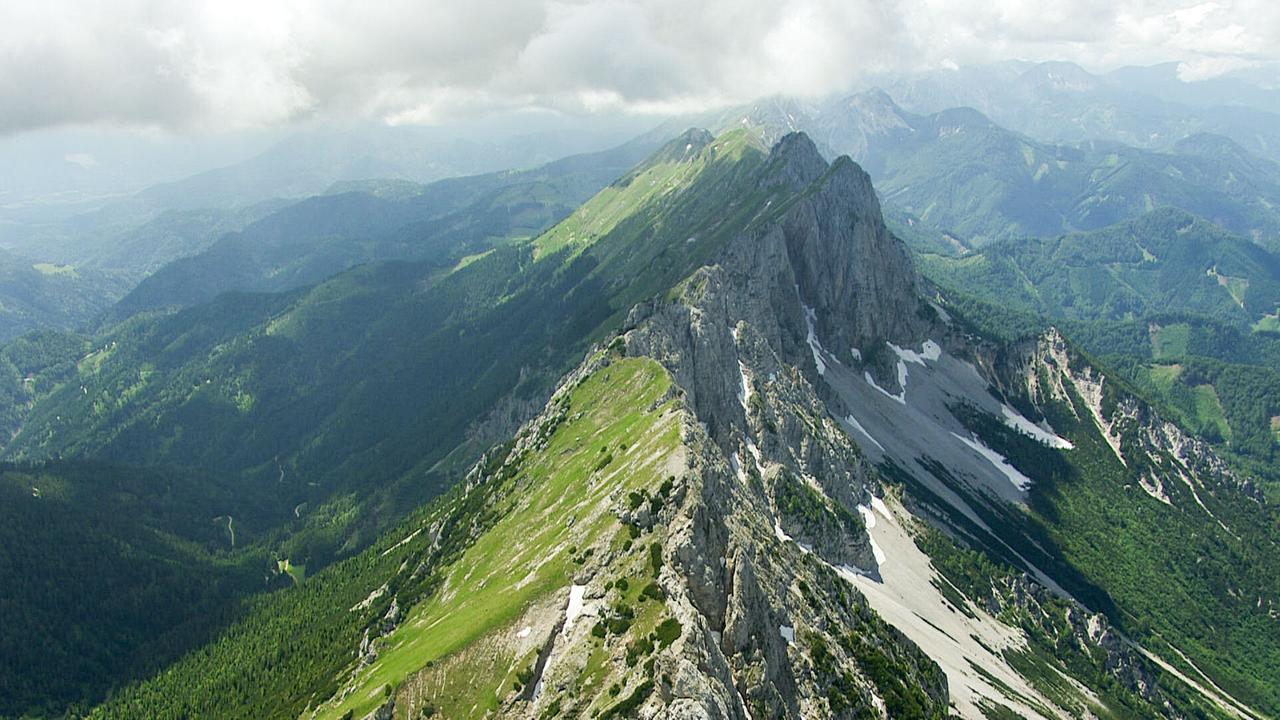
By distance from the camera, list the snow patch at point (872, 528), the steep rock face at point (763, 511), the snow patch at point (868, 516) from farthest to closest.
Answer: the snow patch at point (868, 516), the snow patch at point (872, 528), the steep rock face at point (763, 511)

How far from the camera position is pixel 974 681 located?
124250 millimetres

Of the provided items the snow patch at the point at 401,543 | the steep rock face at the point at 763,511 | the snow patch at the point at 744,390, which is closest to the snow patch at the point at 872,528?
the steep rock face at the point at 763,511

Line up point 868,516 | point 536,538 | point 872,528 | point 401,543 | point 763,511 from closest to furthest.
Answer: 1. point 536,538
2. point 763,511
3. point 872,528
4. point 868,516
5. point 401,543

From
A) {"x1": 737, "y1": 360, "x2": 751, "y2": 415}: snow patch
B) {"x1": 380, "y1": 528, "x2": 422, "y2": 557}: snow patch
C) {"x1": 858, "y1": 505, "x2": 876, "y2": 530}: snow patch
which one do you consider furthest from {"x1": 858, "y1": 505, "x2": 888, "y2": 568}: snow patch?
{"x1": 380, "y1": 528, "x2": 422, "y2": 557}: snow patch

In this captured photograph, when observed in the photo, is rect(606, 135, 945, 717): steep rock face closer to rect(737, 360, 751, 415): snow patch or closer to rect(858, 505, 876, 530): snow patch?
rect(737, 360, 751, 415): snow patch

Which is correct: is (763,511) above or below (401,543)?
below

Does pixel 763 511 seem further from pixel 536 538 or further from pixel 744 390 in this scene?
pixel 744 390

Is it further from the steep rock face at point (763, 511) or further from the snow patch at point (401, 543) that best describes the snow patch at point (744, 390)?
the snow patch at point (401, 543)

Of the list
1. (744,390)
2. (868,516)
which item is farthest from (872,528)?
(744,390)

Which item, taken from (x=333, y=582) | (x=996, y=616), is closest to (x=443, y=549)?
(x=333, y=582)

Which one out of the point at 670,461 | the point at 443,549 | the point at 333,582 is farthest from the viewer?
the point at 333,582

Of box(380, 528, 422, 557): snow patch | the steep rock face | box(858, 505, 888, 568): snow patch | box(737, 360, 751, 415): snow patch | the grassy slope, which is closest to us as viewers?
the steep rock face

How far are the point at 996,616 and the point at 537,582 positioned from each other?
135m

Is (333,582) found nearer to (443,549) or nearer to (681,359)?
(443,549)
